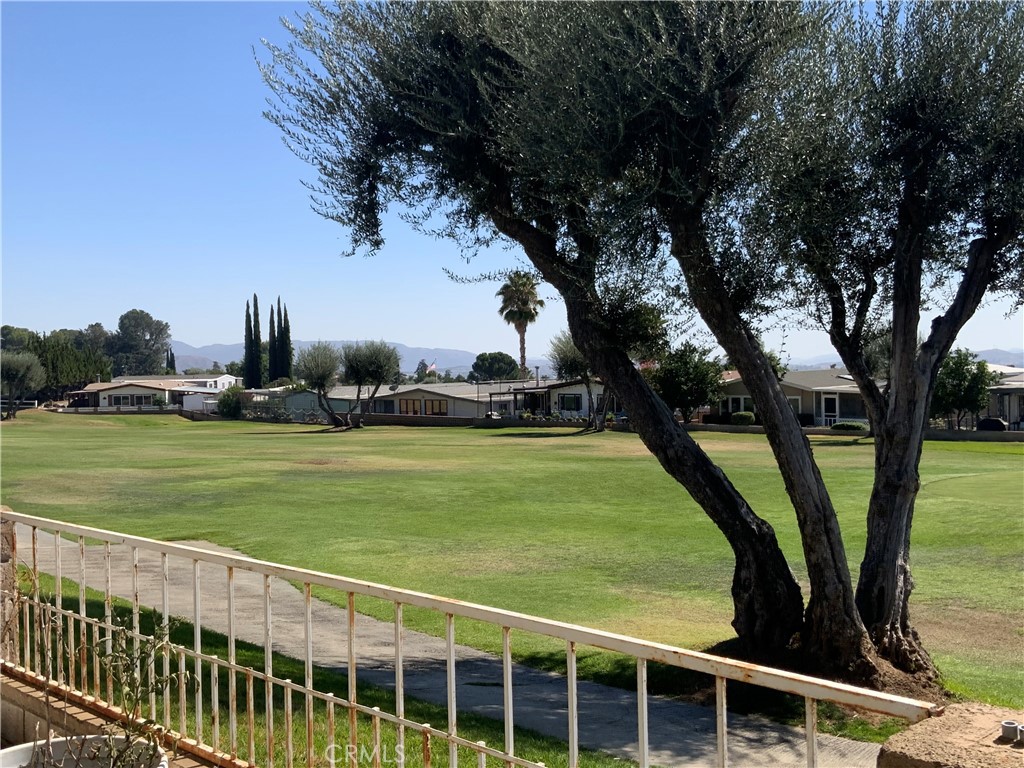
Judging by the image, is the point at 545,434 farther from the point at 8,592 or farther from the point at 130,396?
the point at 130,396

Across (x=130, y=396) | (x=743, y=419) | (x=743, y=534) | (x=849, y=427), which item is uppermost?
(x=130, y=396)

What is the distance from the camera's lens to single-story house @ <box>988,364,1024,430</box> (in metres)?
66.8

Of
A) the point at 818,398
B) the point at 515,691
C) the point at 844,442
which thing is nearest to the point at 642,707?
the point at 515,691

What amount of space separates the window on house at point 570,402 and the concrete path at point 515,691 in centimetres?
7962

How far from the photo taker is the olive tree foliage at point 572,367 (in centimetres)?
7456

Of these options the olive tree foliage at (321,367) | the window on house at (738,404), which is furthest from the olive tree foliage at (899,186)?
the olive tree foliage at (321,367)

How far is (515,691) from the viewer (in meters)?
9.95

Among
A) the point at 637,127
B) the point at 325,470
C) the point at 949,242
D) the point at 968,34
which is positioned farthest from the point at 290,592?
the point at 325,470

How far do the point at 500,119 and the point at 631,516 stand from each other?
1676cm

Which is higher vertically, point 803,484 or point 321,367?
point 321,367

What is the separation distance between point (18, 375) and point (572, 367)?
59.8m

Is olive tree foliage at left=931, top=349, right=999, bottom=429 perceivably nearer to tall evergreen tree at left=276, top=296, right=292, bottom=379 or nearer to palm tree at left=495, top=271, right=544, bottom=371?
palm tree at left=495, top=271, right=544, bottom=371

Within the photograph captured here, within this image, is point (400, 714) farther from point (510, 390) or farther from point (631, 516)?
point (510, 390)

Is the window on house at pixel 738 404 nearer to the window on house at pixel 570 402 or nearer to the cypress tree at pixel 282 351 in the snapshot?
the window on house at pixel 570 402
